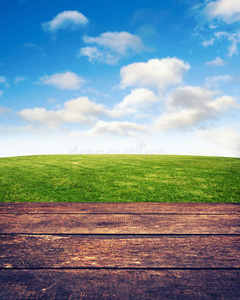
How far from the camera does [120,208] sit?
5.85 feet

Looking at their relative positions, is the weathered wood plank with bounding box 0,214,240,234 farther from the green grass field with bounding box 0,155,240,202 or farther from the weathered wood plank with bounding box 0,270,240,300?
the green grass field with bounding box 0,155,240,202

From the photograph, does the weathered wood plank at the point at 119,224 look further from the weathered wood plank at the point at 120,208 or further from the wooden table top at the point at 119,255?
the weathered wood plank at the point at 120,208

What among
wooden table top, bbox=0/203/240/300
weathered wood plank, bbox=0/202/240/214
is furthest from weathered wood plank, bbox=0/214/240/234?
weathered wood plank, bbox=0/202/240/214

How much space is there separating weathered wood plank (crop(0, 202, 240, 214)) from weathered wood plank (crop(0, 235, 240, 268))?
483 mm

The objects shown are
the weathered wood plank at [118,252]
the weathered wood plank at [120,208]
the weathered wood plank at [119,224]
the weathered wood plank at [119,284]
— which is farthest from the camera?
the weathered wood plank at [120,208]

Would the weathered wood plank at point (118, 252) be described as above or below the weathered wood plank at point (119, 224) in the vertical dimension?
below

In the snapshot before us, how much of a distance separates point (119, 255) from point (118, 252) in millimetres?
28

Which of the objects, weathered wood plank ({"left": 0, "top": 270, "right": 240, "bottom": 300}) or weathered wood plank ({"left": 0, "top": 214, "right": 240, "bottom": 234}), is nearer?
weathered wood plank ({"left": 0, "top": 270, "right": 240, "bottom": 300})

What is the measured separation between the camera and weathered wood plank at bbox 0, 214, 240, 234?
4.31 feet

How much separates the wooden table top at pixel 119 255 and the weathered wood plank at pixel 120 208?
33 mm

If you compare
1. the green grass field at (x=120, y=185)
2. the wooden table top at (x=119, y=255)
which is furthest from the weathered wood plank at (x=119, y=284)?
the green grass field at (x=120, y=185)

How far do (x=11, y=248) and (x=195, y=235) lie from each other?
1056 millimetres

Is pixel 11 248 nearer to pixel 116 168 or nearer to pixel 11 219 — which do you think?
pixel 11 219

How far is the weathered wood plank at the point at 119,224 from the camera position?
4.31ft
